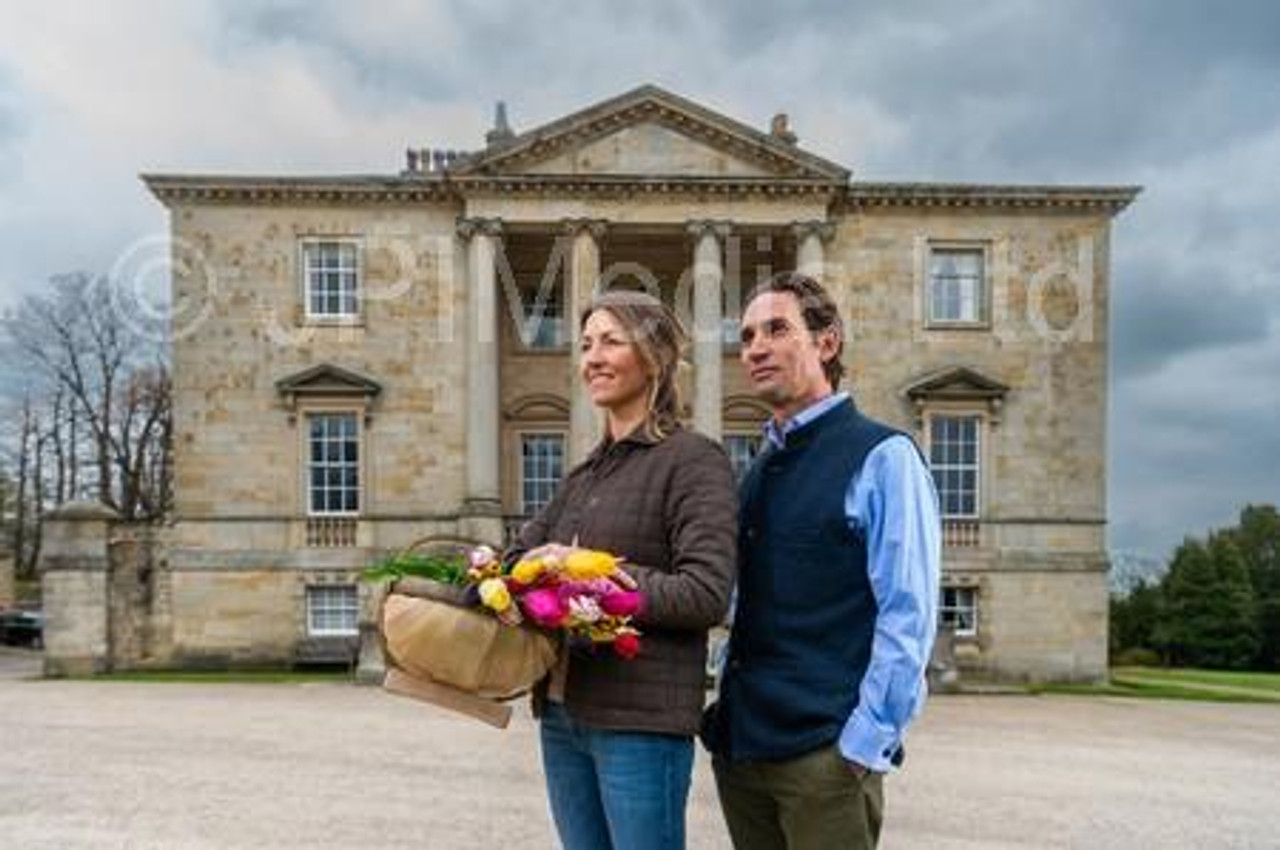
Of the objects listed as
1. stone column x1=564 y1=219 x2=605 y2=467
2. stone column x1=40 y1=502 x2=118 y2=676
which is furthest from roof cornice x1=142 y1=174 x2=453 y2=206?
stone column x1=40 y1=502 x2=118 y2=676

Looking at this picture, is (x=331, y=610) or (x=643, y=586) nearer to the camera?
(x=643, y=586)

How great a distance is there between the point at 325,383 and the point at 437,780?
16.2m

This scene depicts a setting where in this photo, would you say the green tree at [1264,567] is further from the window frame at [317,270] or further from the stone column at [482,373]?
the window frame at [317,270]

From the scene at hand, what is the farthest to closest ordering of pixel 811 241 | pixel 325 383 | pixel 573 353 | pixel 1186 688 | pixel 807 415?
pixel 573 353
pixel 325 383
pixel 811 241
pixel 1186 688
pixel 807 415

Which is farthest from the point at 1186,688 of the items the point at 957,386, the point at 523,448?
the point at 523,448

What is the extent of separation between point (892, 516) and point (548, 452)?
2396 cm

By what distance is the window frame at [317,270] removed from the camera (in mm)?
24281

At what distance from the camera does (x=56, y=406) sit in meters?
42.8

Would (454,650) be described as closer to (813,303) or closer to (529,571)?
(529,571)

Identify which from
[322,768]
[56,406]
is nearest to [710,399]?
[322,768]

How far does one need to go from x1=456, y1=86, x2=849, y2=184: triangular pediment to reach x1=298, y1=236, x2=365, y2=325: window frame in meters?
3.10

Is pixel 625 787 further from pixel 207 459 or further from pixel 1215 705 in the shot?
pixel 207 459

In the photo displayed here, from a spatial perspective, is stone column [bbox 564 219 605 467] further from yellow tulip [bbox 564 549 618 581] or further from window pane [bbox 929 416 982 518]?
yellow tulip [bbox 564 549 618 581]

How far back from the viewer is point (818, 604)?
2.87 m
